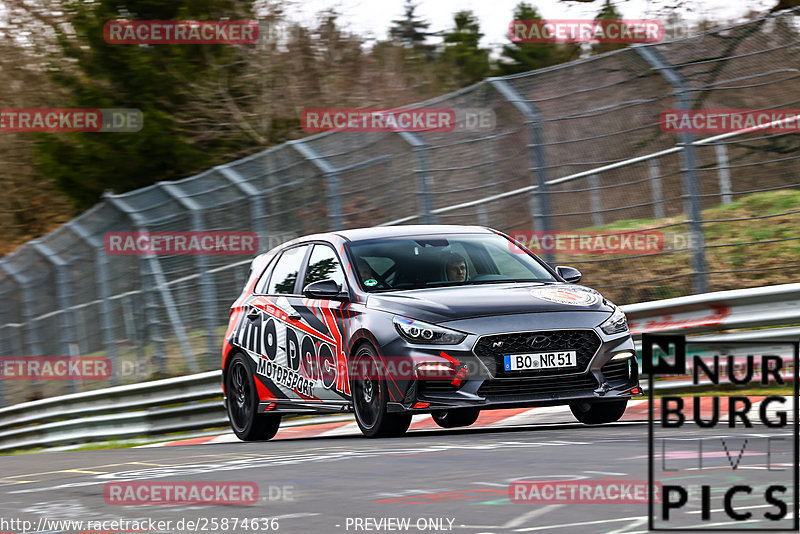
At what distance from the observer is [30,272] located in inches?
865

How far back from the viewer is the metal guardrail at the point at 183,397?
10977 mm

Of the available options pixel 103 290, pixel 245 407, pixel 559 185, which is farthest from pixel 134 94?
pixel 245 407

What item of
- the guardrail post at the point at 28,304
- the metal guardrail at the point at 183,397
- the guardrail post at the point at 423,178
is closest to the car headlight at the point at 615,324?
the metal guardrail at the point at 183,397

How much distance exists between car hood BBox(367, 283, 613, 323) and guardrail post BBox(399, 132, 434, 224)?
4.09 m

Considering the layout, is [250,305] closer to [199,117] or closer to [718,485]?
[718,485]

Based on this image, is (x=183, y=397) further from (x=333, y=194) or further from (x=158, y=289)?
(x=158, y=289)

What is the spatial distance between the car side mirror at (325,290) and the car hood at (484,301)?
286 mm

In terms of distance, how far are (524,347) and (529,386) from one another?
0.26 m

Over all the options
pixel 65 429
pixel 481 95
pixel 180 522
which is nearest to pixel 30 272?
pixel 65 429

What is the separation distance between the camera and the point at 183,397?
15320 mm

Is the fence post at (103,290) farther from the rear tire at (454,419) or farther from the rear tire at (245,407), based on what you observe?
the rear tire at (454,419)

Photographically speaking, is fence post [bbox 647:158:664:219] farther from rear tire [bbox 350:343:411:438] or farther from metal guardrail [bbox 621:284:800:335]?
rear tire [bbox 350:343:411:438]

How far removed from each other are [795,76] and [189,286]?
8714 mm

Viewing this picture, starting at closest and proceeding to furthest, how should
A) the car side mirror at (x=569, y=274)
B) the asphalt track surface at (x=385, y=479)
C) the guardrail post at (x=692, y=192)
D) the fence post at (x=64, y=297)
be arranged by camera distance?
the asphalt track surface at (x=385, y=479), the car side mirror at (x=569, y=274), the guardrail post at (x=692, y=192), the fence post at (x=64, y=297)
